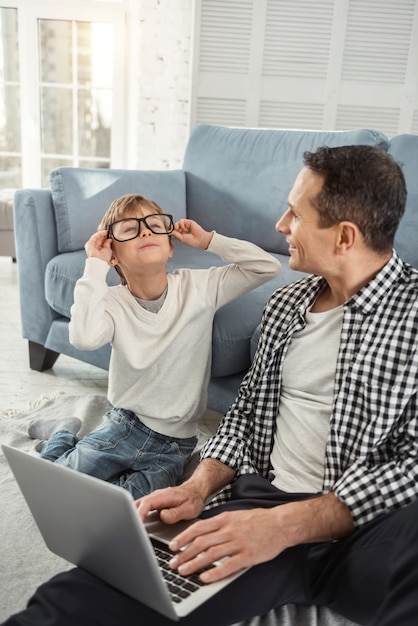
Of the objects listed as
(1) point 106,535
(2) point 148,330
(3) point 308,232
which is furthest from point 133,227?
(1) point 106,535

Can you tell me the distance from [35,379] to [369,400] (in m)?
1.65

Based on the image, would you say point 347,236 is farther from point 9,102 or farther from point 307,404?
point 9,102

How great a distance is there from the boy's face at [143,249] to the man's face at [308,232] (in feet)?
1.44

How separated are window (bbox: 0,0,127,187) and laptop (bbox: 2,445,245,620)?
4.31 metres

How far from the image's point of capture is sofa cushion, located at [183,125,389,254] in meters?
2.45

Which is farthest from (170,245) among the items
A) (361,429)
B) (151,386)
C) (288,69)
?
(288,69)

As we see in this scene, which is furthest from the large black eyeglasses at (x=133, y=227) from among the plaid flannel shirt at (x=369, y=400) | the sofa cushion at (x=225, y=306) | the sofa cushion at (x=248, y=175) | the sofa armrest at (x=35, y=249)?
the sofa cushion at (x=248, y=175)

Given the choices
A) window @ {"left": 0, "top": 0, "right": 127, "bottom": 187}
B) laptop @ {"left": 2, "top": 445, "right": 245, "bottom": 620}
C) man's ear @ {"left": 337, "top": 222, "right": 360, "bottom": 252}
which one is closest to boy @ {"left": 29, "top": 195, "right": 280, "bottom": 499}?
man's ear @ {"left": 337, "top": 222, "right": 360, "bottom": 252}

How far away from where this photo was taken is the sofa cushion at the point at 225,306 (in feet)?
5.98

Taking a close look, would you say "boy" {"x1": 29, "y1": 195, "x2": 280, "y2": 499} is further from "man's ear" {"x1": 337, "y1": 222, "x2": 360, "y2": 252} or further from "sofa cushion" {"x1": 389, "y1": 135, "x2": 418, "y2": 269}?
"sofa cushion" {"x1": 389, "y1": 135, "x2": 418, "y2": 269}

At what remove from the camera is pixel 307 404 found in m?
1.24

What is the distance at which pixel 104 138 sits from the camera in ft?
16.8

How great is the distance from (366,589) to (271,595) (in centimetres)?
15

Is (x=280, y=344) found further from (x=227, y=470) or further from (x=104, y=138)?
(x=104, y=138)
